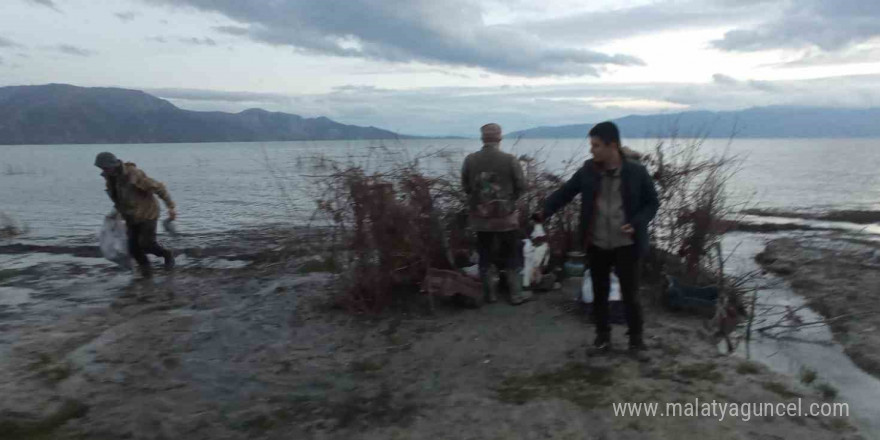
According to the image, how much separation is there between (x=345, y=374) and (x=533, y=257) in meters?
3.03

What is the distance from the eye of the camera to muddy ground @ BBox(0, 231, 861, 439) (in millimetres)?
4117

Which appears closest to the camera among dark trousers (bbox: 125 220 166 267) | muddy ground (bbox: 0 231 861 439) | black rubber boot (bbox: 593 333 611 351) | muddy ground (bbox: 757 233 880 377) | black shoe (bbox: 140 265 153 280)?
muddy ground (bbox: 0 231 861 439)

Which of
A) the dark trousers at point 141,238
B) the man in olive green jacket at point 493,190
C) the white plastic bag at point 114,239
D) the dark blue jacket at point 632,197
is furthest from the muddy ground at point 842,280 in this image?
the white plastic bag at point 114,239

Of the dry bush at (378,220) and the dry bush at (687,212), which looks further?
the dry bush at (687,212)

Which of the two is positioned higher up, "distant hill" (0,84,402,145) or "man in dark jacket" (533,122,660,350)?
"distant hill" (0,84,402,145)

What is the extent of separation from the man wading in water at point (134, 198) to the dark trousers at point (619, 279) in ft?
20.3

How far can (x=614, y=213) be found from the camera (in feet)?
16.1

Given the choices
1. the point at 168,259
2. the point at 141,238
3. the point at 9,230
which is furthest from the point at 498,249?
the point at 9,230

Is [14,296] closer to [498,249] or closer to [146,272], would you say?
[146,272]

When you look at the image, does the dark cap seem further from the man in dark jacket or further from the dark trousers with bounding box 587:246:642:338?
the dark trousers with bounding box 587:246:642:338

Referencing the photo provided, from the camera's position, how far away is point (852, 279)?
934 cm

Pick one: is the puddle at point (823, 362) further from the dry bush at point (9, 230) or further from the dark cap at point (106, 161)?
the dry bush at point (9, 230)

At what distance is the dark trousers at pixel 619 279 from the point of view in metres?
5.00

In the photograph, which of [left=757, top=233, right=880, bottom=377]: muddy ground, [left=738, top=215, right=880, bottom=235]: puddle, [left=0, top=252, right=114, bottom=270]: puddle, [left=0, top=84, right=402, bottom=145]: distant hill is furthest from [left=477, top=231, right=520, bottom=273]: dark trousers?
[left=0, top=84, right=402, bottom=145]: distant hill
